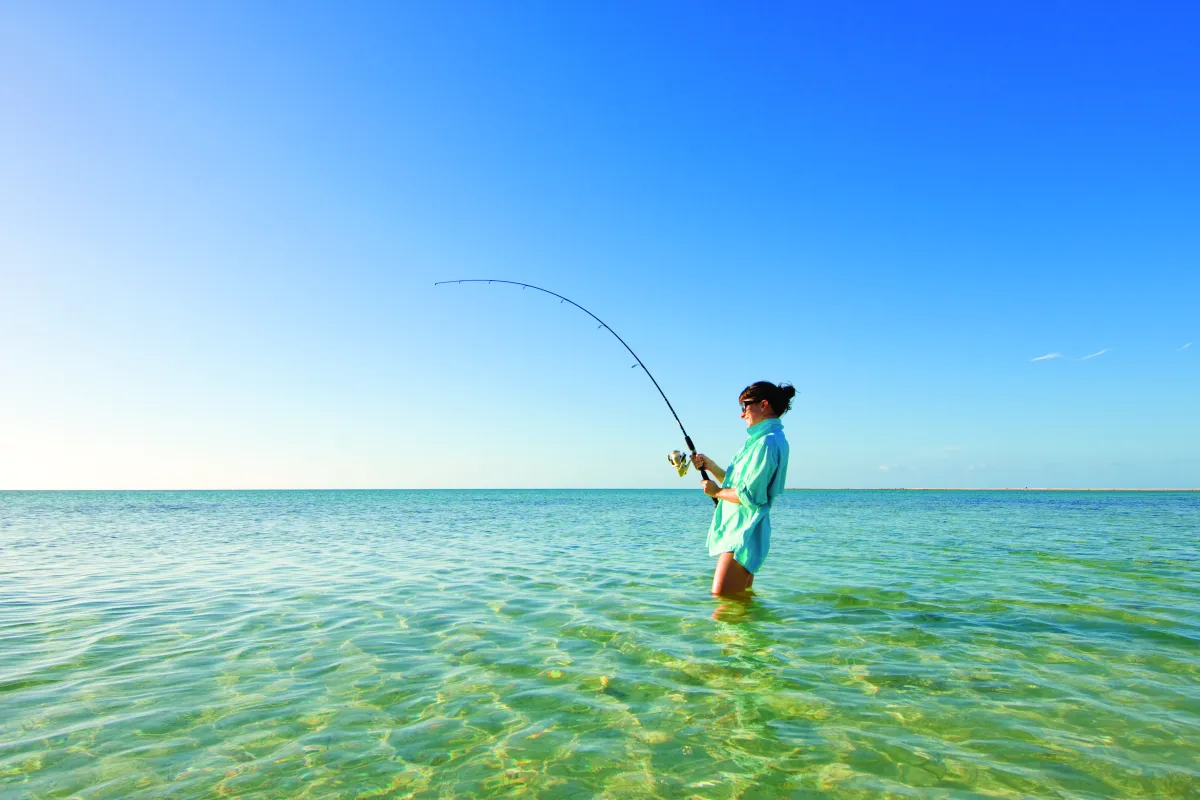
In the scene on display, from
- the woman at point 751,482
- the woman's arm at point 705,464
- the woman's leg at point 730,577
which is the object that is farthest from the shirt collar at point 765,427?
the woman's leg at point 730,577

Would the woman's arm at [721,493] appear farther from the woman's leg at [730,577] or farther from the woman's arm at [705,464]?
the woman's leg at [730,577]

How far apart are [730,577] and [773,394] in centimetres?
203

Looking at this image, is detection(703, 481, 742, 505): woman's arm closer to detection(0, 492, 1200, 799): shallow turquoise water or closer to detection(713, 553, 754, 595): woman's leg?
detection(713, 553, 754, 595): woman's leg

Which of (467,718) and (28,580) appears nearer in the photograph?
(467,718)

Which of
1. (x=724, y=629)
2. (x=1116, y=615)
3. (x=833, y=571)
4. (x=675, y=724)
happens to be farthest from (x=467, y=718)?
(x=833, y=571)

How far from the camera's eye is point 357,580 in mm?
9820

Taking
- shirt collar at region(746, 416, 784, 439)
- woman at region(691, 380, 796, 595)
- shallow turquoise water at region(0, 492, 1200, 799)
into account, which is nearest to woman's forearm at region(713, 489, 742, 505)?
woman at region(691, 380, 796, 595)

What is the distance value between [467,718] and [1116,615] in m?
6.96

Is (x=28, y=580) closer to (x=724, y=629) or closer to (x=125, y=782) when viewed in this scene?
(x=125, y=782)

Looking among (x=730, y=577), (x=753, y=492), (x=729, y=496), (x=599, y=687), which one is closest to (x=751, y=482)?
(x=753, y=492)

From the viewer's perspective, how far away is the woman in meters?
6.36

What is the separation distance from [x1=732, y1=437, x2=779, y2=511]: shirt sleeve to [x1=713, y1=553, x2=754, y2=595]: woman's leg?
89 centimetres

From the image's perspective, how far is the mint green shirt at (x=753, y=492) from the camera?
634 centimetres

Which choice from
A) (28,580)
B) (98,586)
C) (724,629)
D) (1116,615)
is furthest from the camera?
(28,580)
